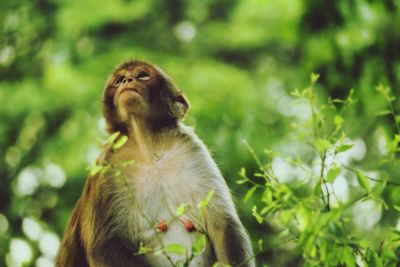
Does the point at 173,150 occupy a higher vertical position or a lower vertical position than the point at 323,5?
lower

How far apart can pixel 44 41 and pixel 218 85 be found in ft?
12.1

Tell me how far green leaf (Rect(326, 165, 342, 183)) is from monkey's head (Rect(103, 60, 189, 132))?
268 centimetres

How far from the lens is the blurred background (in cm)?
1122

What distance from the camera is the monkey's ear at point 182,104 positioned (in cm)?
617

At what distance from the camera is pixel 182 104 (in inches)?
245

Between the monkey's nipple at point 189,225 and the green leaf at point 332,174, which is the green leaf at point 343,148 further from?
the monkey's nipple at point 189,225

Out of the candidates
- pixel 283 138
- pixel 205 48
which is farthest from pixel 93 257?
pixel 205 48

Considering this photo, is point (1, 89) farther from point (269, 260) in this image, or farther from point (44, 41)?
point (269, 260)

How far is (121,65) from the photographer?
19.6ft

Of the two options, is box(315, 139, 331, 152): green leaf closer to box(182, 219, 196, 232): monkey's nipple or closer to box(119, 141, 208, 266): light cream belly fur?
box(119, 141, 208, 266): light cream belly fur

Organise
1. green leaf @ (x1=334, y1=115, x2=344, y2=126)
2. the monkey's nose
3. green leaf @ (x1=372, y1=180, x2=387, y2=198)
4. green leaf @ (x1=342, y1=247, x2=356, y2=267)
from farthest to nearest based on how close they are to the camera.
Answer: the monkey's nose
green leaf @ (x1=334, y1=115, x2=344, y2=126)
green leaf @ (x1=342, y1=247, x2=356, y2=267)
green leaf @ (x1=372, y1=180, x2=387, y2=198)

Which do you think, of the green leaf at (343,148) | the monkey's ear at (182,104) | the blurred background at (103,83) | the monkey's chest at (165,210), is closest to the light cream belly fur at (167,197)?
the monkey's chest at (165,210)

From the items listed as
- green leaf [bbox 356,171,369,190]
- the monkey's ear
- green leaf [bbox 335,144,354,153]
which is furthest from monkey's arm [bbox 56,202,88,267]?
green leaf [bbox 356,171,369,190]

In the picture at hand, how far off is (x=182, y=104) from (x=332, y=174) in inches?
119
